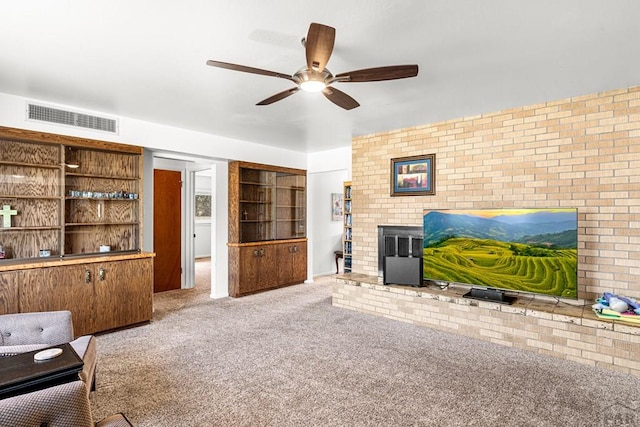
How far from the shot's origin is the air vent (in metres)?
3.58

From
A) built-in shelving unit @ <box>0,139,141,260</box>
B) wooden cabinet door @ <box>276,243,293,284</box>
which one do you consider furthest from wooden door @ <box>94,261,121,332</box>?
wooden cabinet door @ <box>276,243,293,284</box>

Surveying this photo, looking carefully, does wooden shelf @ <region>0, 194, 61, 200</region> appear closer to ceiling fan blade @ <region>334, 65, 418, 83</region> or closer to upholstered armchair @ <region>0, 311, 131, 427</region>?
upholstered armchair @ <region>0, 311, 131, 427</region>

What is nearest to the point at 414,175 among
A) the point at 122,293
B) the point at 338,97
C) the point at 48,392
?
the point at 338,97

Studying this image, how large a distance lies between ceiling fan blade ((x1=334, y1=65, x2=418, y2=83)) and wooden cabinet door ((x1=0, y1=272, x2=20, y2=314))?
11.1 feet

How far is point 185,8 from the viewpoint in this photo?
2.00 meters

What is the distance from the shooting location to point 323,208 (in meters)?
7.39

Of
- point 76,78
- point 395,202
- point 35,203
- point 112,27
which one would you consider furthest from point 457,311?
point 35,203

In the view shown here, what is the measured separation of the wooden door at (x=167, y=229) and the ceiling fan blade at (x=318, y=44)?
15.1 feet

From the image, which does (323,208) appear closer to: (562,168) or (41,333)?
(562,168)

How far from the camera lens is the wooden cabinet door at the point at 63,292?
10.8 feet

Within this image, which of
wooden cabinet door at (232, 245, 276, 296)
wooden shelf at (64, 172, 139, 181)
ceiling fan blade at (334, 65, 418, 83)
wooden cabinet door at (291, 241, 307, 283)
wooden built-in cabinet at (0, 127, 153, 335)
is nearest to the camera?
ceiling fan blade at (334, 65, 418, 83)

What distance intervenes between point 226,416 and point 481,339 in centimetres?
266

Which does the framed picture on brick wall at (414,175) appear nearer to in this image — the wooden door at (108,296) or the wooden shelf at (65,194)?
the wooden shelf at (65,194)

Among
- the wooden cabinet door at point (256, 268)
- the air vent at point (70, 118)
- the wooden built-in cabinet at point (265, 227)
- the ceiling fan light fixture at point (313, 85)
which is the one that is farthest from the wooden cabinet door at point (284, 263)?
the ceiling fan light fixture at point (313, 85)
